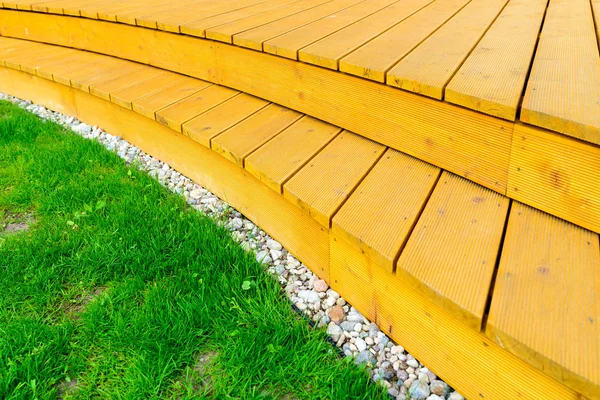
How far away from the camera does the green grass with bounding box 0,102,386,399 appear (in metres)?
1.49

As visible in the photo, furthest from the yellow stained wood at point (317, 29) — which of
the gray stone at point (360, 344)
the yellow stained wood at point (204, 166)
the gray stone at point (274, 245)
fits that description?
the gray stone at point (360, 344)

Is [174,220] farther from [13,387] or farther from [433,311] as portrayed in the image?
[433,311]

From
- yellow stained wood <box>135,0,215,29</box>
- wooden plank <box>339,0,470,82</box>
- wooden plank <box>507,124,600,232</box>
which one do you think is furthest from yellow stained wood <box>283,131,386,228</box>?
yellow stained wood <box>135,0,215,29</box>

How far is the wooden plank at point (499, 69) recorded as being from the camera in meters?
1.49

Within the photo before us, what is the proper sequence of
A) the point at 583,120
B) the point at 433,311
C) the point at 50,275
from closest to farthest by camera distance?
the point at 583,120, the point at 433,311, the point at 50,275

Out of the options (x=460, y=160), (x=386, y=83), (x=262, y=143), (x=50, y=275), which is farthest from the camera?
(x=262, y=143)

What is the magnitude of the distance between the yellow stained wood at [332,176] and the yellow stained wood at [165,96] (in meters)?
1.06

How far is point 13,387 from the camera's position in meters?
1.47

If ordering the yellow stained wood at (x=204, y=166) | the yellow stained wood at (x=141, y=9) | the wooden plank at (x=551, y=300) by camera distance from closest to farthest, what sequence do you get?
1. the wooden plank at (x=551, y=300)
2. the yellow stained wood at (x=204, y=166)
3. the yellow stained wood at (x=141, y=9)

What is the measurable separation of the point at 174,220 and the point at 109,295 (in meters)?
0.51

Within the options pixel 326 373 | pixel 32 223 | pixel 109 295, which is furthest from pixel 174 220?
pixel 326 373

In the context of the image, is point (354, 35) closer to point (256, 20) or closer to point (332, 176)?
point (256, 20)

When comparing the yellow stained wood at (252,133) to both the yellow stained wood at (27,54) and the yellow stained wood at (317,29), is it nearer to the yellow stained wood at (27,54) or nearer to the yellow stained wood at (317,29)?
the yellow stained wood at (317,29)

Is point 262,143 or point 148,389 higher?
point 262,143
